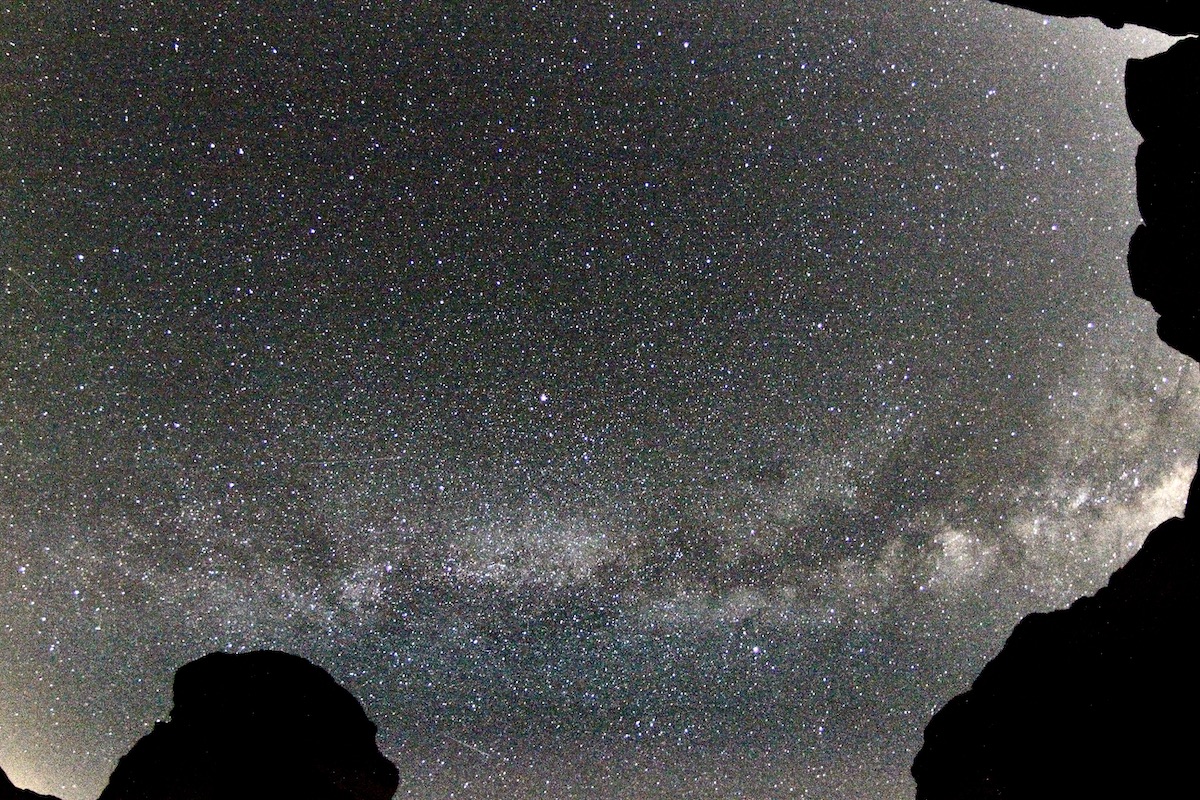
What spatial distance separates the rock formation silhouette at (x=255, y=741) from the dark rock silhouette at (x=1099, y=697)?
1121 centimetres

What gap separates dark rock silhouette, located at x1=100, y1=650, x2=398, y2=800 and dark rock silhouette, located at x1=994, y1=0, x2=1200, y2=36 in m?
16.6

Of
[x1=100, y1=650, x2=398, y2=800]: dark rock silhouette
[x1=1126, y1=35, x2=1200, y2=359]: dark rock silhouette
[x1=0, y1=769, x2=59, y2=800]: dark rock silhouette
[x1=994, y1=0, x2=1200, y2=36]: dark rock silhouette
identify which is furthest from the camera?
[x1=100, y1=650, x2=398, y2=800]: dark rock silhouette

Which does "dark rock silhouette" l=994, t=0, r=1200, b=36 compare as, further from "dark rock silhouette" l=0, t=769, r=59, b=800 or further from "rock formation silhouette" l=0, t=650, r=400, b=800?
"dark rock silhouette" l=0, t=769, r=59, b=800

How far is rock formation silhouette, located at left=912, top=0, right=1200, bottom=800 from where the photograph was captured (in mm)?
8773

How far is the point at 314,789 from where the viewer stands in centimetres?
1233

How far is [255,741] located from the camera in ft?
40.1

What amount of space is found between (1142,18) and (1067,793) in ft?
35.2

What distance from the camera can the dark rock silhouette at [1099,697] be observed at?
885 centimetres

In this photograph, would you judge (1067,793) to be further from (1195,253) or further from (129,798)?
(129,798)

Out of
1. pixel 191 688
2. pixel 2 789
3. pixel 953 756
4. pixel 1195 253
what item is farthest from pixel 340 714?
pixel 1195 253

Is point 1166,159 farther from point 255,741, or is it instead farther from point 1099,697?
point 255,741

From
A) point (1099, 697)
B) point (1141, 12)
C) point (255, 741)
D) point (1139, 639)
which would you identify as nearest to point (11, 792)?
point (255, 741)

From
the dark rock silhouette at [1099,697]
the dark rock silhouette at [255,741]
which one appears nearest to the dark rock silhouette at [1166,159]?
the dark rock silhouette at [1099,697]

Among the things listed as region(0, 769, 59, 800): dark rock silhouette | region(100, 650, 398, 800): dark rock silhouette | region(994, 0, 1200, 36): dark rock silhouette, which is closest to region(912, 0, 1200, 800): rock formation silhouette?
region(994, 0, 1200, 36): dark rock silhouette
